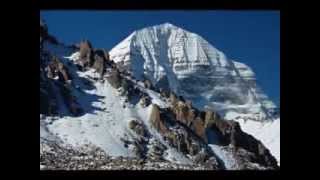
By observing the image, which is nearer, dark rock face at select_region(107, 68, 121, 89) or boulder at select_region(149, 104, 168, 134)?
dark rock face at select_region(107, 68, 121, 89)

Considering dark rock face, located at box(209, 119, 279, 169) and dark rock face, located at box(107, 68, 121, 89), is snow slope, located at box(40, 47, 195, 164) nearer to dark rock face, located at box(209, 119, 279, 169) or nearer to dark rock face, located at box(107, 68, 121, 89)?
dark rock face, located at box(107, 68, 121, 89)

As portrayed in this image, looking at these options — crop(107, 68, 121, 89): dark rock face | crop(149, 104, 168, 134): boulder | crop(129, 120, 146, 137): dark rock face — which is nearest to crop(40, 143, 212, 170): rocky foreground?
crop(129, 120, 146, 137): dark rock face

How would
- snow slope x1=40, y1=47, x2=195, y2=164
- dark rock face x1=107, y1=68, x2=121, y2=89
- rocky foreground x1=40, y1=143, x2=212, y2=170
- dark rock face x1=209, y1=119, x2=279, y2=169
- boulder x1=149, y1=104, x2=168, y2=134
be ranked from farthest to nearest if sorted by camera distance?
boulder x1=149, y1=104, x2=168, y2=134, dark rock face x1=107, y1=68, x2=121, y2=89, snow slope x1=40, y1=47, x2=195, y2=164, dark rock face x1=209, y1=119, x2=279, y2=169, rocky foreground x1=40, y1=143, x2=212, y2=170

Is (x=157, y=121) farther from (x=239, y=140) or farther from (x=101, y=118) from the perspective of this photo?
(x=239, y=140)

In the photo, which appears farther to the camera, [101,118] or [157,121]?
[157,121]

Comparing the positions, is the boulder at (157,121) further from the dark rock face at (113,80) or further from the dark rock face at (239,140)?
the dark rock face at (239,140)

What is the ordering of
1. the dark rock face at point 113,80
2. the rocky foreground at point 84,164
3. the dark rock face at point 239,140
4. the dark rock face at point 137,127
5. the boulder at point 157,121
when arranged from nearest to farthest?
the rocky foreground at point 84,164
the dark rock face at point 239,140
the dark rock face at point 137,127
the dark rock face at point 113,80
the boulder at point 157,121

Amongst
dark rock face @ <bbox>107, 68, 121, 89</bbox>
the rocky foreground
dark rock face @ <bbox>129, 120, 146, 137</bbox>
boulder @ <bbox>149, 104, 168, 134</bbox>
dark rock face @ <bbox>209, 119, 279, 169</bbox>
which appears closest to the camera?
the rocky foreground

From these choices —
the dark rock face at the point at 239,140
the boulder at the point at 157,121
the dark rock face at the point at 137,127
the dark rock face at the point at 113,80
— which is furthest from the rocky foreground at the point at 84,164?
the boulder at the point at 157,121

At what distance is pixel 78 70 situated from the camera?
6.01m

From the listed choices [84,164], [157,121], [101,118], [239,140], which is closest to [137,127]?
[101,118]
